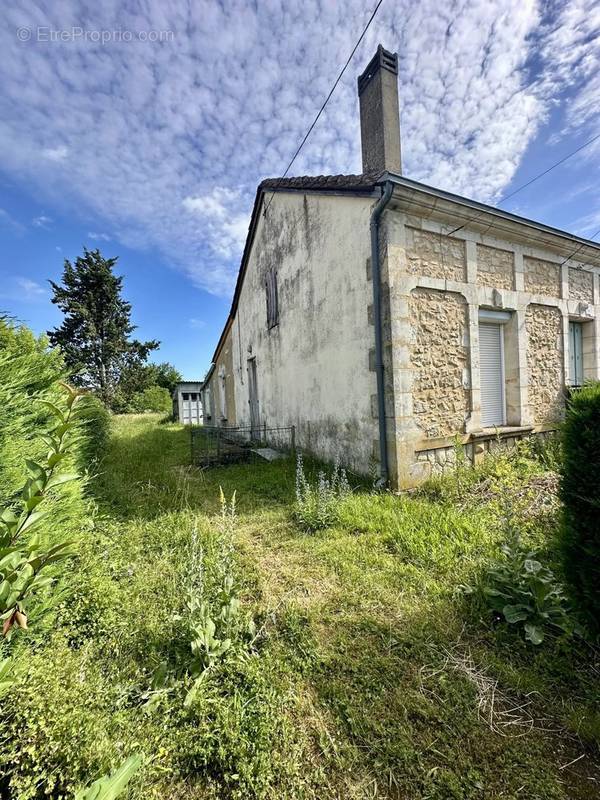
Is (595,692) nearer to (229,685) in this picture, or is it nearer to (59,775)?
(229,685)

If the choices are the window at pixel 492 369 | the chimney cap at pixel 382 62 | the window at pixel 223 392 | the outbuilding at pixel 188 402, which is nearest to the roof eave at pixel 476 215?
the window at pixel 492 369

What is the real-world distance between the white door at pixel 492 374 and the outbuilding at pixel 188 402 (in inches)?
857

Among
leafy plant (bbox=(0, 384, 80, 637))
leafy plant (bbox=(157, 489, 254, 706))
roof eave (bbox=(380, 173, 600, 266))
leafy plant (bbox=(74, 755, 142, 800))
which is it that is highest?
roof eave (bbox=(380, 173, 600, 266))

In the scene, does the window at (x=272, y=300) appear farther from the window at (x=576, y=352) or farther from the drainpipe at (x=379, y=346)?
the window at (x=576, y=352)

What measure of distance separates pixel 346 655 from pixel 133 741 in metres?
1.21

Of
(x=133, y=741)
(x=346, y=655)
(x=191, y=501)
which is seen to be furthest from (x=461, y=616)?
(x=191, y=501)

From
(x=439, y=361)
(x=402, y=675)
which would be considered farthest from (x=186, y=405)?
(x=402, y=675)

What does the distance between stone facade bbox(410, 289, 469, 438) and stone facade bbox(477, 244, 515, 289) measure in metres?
0.79

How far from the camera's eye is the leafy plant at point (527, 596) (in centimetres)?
216

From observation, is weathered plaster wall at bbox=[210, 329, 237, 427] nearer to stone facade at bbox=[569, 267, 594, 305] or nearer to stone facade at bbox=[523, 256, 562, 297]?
stone facade at bbox=[523, 256, 562, 297]

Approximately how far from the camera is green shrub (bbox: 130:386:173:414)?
29.4 meters

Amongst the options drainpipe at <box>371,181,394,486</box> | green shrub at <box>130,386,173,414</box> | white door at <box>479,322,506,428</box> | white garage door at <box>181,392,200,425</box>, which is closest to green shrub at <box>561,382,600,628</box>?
drainpipe at <box>371,181,394,486</box>

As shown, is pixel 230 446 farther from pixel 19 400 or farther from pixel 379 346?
pixel 19 400

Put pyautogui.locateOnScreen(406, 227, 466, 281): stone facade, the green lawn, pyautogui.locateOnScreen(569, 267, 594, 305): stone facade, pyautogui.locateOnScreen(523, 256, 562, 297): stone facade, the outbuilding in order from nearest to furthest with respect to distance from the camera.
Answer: the green lawn, pyautogui.locateOnScreen(406, 227, 466, 281): stone facade, pyautogui.locateOnScreen(523, 256, 562, 297): stone facade, pyautogui.locateOnScreen(569, 267, 594, 305): stone facade, the outbuilding
